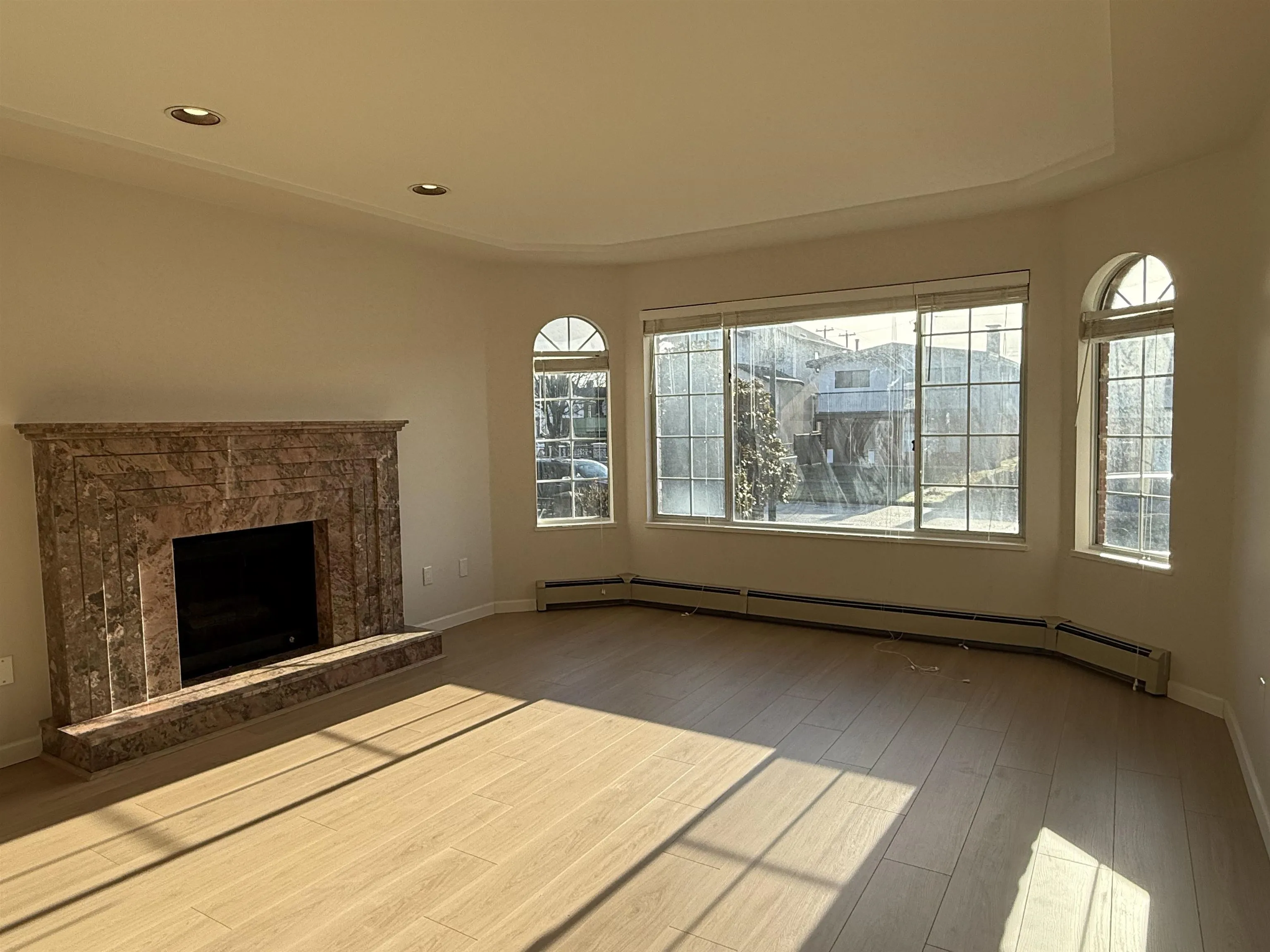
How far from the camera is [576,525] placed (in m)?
6.16

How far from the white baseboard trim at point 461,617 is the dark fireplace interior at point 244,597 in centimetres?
89

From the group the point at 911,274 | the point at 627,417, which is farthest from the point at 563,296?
the point at 911,274

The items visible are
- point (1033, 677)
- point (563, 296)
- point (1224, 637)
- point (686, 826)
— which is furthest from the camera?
point (563, 296)

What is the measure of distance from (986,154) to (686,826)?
3.26m

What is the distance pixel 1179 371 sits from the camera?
154 inches

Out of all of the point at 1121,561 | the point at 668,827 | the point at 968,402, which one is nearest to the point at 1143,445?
the point at 1121,561

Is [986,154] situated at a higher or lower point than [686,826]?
higher

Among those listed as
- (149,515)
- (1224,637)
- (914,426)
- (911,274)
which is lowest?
(1224,637)

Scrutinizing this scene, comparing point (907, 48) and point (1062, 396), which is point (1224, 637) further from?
point (907, 48)

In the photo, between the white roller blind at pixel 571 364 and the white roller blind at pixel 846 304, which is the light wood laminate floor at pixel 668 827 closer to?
the white roller blind at pixel 846 304

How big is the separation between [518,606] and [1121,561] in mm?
3954

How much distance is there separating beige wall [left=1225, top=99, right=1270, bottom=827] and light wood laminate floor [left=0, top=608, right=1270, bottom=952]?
291 millimetres

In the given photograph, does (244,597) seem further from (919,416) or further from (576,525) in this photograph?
(919,416)

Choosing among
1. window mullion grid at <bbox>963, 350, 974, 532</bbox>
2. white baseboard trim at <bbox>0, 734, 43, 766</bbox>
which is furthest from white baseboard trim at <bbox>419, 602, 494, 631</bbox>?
window mullion grid at <bbox>963, 350, 974, 532</bbox>
